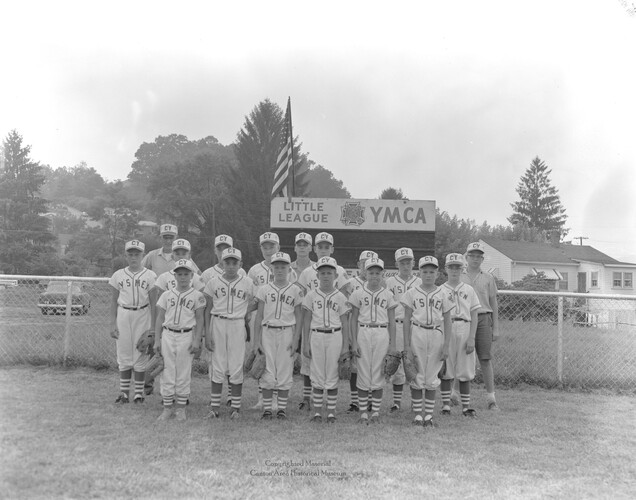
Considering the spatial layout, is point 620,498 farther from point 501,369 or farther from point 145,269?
point 145,269

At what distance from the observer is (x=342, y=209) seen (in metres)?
8.89

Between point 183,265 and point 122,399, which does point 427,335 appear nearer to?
point 183,265

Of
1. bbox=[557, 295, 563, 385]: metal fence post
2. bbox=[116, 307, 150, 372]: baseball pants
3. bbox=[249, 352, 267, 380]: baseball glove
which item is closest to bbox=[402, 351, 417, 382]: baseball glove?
bbox=[249, 352, 267, 380]: baseball glove

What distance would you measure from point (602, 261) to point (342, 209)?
2793cm

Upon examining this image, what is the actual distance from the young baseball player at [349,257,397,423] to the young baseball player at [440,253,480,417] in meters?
0.79

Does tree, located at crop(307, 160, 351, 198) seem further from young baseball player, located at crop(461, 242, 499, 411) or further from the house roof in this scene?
young baseball player, located at crop(461, 242, 499, 411)

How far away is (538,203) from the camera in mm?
68812

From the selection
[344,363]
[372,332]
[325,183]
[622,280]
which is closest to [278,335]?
[344,363]

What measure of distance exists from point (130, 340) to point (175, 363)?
37.4 inches

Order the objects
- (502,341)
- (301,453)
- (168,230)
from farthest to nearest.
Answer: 1. (502,341)
2. (168,230)
3. (301,453)

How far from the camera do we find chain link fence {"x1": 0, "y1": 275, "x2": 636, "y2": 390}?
793 centimetres

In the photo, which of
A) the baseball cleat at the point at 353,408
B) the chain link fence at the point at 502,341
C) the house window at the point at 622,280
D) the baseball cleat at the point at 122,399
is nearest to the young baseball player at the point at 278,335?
the baseball cleat at the point at 353,408

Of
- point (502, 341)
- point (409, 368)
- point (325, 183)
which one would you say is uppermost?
point (325, 183)

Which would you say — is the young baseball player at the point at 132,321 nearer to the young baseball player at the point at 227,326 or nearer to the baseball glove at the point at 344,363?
the young baseball player at the point at 227,326
